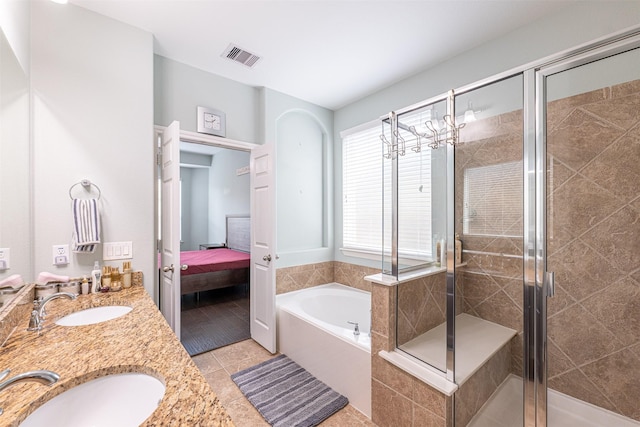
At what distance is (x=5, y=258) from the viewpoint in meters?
1.27

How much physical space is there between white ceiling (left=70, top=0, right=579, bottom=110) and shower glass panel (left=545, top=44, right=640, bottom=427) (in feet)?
2.74

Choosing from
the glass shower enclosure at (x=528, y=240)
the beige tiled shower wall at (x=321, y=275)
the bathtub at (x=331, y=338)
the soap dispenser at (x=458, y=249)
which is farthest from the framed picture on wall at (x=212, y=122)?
the soap dispenser at (x=458, y=249)

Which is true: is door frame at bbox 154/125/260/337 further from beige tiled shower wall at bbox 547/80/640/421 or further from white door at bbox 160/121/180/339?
beige tiled shower wall at bbox 547/80/640/421

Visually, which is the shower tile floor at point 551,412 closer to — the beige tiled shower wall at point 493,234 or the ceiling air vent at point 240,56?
the beige tiled shower wall at point 493,234

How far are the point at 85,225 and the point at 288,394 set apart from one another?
186 cm

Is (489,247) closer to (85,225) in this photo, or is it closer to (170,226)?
(170,226)

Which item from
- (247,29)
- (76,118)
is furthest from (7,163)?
(247,29)

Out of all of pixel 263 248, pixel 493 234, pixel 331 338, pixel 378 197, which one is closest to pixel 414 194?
pixel 493 234


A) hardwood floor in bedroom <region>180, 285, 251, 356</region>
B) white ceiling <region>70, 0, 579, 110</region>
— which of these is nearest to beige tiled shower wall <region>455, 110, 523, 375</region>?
white ceiling <region>70, 0, 579, 110</region>

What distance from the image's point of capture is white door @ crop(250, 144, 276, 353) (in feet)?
8.50

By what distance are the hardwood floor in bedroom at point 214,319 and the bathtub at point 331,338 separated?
0.71 meters

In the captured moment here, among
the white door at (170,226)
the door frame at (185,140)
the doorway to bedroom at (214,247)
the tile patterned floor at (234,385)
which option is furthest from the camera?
the doorway to bedroom at (214,247)

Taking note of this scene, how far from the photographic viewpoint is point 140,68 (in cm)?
207

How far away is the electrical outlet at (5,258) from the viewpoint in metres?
1.24
